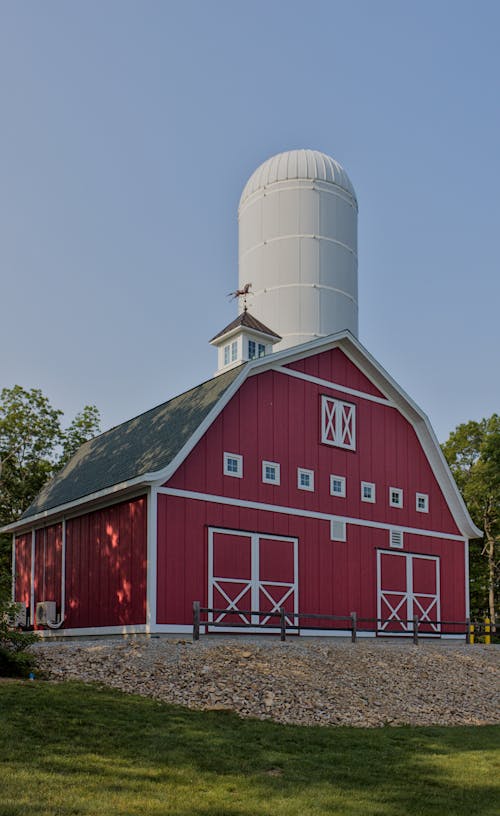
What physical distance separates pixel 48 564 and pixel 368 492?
8.59 metres

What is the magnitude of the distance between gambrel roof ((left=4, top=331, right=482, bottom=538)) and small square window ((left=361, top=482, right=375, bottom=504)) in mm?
2611

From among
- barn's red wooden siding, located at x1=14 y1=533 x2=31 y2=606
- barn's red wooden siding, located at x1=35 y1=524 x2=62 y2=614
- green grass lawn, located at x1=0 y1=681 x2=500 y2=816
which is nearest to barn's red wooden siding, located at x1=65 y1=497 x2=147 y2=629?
barn's red wooden siding, located at x1=35 y1=524 x2=62 y2=614

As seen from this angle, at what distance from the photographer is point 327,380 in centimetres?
2419

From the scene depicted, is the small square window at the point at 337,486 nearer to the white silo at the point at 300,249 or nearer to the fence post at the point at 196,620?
the fence post at the point at 196,620

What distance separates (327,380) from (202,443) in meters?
4.82

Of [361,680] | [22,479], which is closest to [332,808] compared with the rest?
[361,680]

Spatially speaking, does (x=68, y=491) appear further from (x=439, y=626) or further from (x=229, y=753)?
(x=229, y=753)

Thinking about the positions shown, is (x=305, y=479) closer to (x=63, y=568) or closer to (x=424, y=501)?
(x=424, y=501)

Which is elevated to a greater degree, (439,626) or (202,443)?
(202,443)

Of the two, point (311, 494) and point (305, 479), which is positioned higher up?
point (305, 479)

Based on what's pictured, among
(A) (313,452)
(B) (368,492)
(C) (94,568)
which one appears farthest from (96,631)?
(B) (368,492)

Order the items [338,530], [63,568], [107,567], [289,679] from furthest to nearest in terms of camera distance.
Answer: [338,530] < [63,568] < [107,567] < [289,679]

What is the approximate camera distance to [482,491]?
38.3 metres

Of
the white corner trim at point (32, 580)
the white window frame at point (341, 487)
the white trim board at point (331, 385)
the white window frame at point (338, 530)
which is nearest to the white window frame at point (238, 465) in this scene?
the white trim board at point (331, 385)
